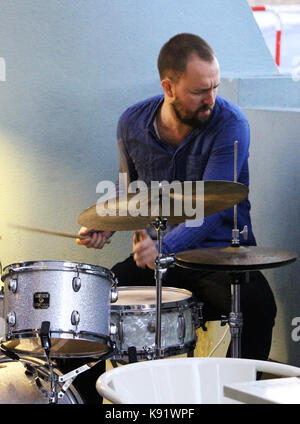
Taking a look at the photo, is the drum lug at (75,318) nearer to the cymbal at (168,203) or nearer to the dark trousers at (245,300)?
the cymbal at (168,203)

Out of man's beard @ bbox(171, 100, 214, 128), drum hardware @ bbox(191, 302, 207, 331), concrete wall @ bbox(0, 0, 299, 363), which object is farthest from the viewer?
concrete wall @ bbox(0, 0, 299, 363)

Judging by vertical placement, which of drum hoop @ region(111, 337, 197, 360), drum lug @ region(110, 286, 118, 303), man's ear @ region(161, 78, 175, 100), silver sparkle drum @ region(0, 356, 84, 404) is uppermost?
man's ear @ region(161, 78, 175, 100)

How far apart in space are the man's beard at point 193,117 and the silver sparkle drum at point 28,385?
138 centimetres

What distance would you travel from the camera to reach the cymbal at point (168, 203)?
2541 mm

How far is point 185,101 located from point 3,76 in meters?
0.90

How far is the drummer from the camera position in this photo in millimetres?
3125

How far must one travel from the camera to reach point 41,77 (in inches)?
149

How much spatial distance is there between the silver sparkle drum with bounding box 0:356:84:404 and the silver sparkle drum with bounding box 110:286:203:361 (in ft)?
0.83

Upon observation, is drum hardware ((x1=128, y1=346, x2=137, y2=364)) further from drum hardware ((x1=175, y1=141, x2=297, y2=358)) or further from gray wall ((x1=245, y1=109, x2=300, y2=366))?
gray wall ((x1=245, y1=109, x2=300, y2=366))

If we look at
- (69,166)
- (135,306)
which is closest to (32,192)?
(69,166)

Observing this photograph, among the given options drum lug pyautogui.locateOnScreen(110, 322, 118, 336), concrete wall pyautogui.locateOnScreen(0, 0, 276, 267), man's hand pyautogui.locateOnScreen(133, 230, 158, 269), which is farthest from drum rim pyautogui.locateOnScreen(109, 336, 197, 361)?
concrete wall pyautogui.locateOnScreen(0, 0, 276, 267)

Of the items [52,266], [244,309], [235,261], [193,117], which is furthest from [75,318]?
[193,117]

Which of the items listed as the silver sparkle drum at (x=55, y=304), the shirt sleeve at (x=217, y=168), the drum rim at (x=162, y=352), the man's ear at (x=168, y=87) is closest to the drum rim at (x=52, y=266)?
the silver sparkle drum at (x=55, y=304)
